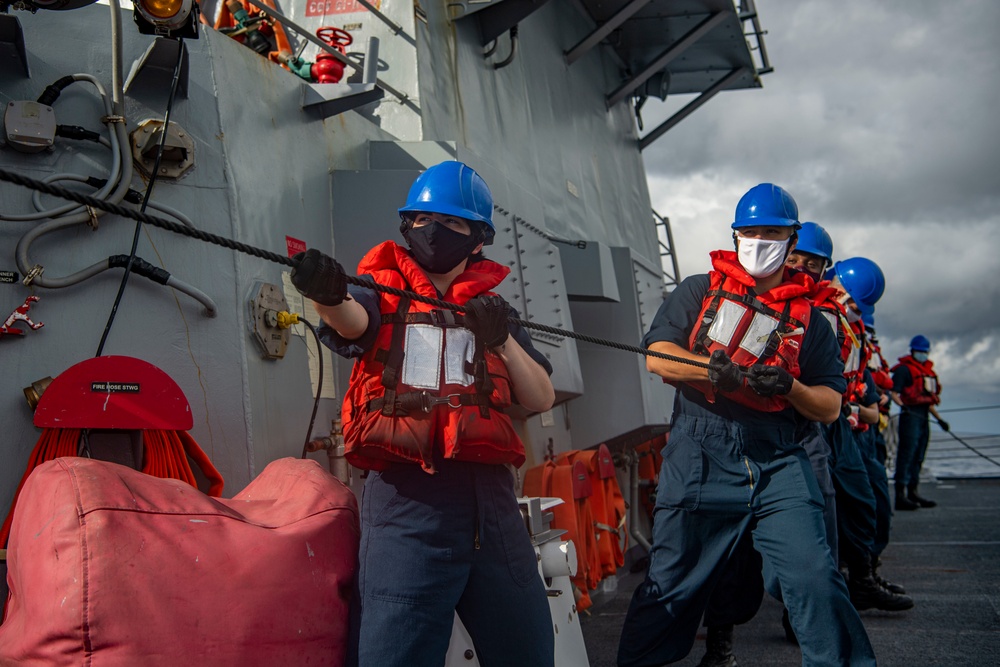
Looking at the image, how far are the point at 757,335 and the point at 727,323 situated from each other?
0.12 meters

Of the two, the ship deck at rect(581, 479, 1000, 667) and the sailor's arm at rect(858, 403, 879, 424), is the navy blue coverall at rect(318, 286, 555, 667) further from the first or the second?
the sailor's arm at rect(858, 403, 879, 424)

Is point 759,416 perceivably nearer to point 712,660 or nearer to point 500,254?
point 712,660

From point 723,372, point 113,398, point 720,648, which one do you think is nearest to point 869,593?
point 720,648

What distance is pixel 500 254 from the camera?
495cm

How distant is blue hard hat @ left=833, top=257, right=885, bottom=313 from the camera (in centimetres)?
648

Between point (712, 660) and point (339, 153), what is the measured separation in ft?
9.41

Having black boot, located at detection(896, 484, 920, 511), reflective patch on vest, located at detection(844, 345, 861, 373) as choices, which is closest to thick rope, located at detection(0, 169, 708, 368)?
reflective patch on vest, located at detection(844, 345, 861, 373)

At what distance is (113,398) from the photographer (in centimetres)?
299

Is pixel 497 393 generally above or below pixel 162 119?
below

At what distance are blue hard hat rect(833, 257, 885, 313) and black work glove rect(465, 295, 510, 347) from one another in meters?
4.58

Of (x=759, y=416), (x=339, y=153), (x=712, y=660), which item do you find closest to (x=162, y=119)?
(x=339, y=153)

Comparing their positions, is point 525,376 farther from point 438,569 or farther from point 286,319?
point 286,319

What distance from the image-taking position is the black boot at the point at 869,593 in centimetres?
514

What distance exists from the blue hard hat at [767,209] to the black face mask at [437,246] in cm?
134
